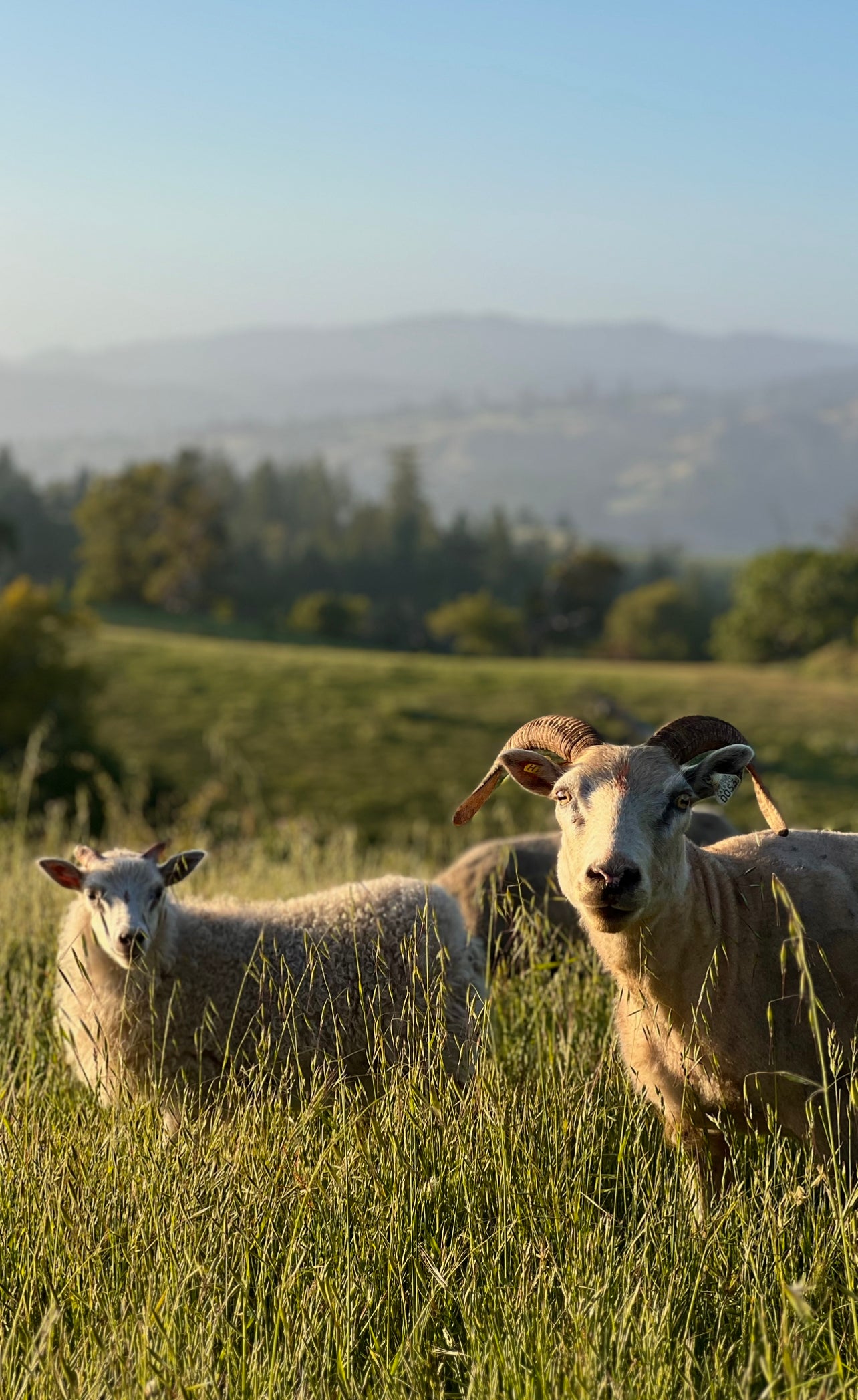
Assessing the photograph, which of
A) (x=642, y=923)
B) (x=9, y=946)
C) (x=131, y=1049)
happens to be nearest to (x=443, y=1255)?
(x=642, y=923)

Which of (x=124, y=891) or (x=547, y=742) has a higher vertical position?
(x=547, y=742)

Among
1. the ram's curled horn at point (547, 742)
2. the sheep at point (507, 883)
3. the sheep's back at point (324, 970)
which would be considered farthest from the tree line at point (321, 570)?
the ram's curled horn at point (547, 742)

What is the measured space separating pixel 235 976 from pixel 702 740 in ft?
8.79

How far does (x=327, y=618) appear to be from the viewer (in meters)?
86.4

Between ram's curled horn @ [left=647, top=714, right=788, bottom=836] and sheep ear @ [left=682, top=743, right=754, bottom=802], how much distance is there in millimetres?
60

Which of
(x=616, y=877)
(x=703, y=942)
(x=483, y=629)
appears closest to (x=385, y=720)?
(x=703, y=942)

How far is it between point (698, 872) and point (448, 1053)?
1.67 metres

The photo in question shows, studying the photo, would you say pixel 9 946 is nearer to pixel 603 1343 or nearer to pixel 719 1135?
pixel 719 1135

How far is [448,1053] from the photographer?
5.86 meters

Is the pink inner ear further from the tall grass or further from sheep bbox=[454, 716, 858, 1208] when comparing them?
sheep bbox=[454, 716, 858, 1208]

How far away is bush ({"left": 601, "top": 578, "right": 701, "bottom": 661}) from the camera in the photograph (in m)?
102

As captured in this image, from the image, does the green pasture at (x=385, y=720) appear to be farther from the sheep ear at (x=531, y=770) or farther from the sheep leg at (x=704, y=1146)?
the sheep leg at (x=704, y=1146)

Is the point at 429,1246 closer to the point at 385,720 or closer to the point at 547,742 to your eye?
the point at 547,742

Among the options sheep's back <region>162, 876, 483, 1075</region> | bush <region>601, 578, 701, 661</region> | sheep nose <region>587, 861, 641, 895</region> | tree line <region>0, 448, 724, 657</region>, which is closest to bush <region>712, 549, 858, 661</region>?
tree line <region>0, 448, 724, 657</region>
